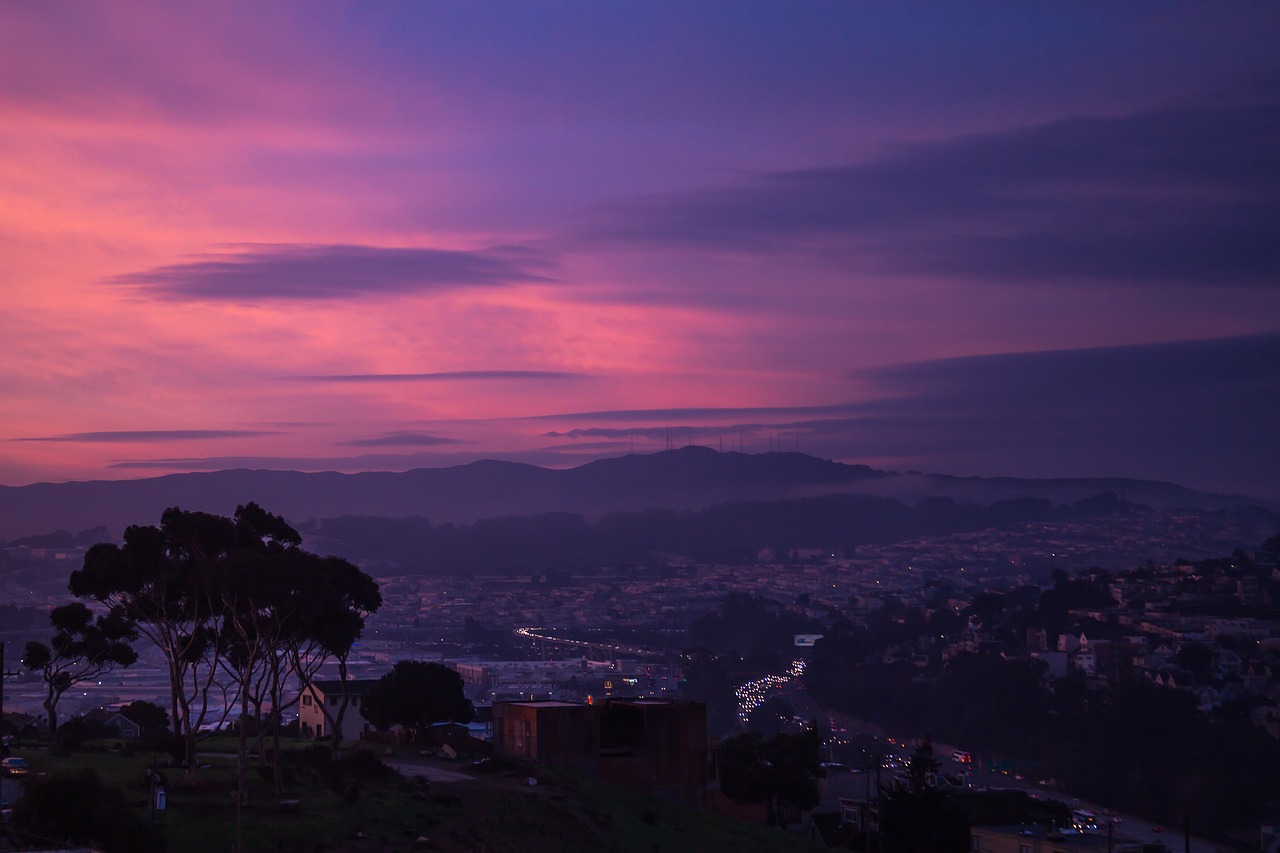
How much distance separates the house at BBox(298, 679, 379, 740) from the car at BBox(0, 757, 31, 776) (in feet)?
55.6

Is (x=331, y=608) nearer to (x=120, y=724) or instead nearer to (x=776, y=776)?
(x=776, y=776)

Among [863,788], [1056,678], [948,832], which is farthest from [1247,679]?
[948,832]

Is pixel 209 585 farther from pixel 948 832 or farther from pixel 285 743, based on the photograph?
pixel 948 832

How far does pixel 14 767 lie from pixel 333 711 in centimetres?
1877

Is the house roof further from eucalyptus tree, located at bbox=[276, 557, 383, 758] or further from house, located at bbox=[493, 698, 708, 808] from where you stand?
eucalyptus tree, located at bbox=[276, 557, 383, 758]

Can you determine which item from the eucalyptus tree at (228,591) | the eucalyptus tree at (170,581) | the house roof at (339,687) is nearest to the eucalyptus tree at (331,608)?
the eucalyptus tree at (228,591)

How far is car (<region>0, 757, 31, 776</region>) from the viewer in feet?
72.6

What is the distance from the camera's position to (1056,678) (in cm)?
8125

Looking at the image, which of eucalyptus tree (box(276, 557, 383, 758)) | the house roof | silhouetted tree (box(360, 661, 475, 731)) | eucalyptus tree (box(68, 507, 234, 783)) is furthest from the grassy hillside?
the house roof

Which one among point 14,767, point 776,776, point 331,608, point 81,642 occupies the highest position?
point 331,608

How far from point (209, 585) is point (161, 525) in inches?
124

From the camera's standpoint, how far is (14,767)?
2289 centimetres

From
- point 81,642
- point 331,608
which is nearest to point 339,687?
point 81,642

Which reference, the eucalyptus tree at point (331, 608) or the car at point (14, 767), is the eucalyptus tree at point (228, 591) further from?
the car at point (14, 767)
